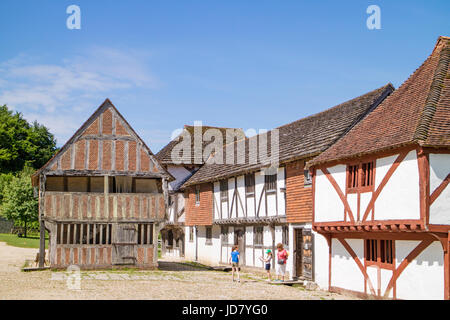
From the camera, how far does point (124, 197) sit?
26062mm

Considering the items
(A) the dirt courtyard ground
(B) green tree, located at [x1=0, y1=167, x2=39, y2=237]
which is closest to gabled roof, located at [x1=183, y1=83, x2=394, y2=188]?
(A) the dirt courtyard ground

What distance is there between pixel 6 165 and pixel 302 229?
6188cm

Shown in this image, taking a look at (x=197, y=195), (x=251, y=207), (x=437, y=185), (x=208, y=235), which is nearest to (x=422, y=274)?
(x=437, y=185)

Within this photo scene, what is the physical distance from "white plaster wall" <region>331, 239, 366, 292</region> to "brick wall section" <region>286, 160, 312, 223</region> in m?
2.20

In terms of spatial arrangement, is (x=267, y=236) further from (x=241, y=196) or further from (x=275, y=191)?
(x=241, y=196)

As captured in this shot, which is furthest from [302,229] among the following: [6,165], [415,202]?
[6,165]

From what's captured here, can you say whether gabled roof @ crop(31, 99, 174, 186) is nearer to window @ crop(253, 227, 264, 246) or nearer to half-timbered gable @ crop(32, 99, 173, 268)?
half-timbered gable @ crop(32, 99, 173, 268)

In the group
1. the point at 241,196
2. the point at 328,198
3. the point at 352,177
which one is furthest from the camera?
the point at 241,196

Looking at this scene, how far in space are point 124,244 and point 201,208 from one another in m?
8.62

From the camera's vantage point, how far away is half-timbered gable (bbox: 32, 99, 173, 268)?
82.9 feet

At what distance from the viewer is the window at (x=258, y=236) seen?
2688 centimetres

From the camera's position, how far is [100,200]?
25.7 metres

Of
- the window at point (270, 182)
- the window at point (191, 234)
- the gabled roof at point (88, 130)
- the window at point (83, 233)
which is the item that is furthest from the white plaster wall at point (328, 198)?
the window at point (191, 234)

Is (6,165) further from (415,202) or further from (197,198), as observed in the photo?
(415,202)
